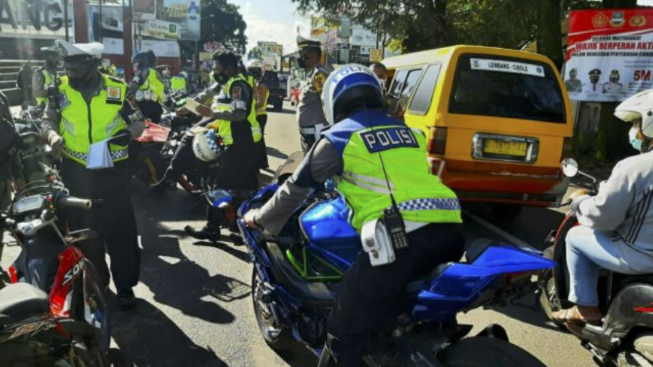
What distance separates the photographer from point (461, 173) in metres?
6.07

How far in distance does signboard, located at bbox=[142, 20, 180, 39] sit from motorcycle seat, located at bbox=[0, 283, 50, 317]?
183 ft

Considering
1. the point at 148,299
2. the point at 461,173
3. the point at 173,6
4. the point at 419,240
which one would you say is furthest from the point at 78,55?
the point at 173,6

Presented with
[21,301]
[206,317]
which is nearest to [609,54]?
[206,317]

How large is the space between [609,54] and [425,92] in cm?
545

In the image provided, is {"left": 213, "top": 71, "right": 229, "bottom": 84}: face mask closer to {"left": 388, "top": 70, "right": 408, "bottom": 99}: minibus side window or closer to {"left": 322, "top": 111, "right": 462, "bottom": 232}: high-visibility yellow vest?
{"left": 388, "top": 70, "right": 408, "bottom": 99}: minibus side window

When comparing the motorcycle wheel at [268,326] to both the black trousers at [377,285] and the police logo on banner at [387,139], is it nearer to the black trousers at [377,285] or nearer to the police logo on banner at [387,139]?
the black trousers at [377,285]

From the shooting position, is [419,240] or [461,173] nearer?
[419,240]

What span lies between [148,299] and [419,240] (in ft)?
9.28

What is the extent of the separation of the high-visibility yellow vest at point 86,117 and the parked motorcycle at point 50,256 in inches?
40.5

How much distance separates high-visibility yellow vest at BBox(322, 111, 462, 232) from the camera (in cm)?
233

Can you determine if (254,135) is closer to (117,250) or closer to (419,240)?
(117,250)

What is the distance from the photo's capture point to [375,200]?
2350 mm

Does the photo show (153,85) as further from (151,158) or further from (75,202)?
(75,202)

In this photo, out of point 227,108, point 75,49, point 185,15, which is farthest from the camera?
point 185,15
